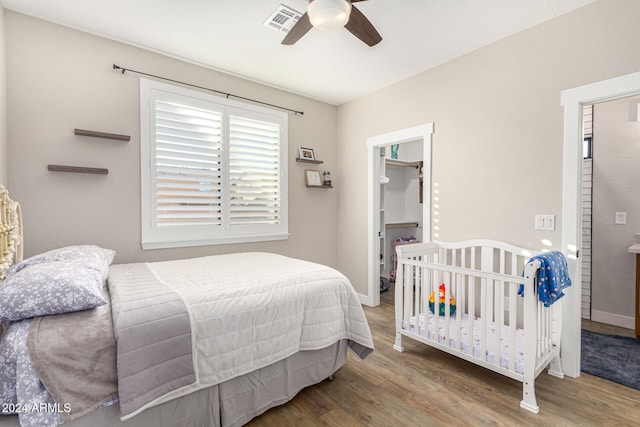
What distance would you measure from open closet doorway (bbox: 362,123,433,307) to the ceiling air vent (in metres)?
1.66

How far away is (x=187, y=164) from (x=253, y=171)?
2.36 feet

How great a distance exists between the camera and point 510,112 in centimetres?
260

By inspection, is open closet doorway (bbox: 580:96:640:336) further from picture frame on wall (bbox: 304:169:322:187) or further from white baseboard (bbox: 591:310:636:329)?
picture frame on wall (bbox: 304:169:322:187)

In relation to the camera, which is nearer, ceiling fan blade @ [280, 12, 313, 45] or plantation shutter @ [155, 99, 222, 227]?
ceiling fan blade @ [280, 12, 313, 45]

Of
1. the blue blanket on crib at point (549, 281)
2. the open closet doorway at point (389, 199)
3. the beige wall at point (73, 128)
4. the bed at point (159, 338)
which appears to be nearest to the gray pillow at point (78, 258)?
the bed at point (159, 338)

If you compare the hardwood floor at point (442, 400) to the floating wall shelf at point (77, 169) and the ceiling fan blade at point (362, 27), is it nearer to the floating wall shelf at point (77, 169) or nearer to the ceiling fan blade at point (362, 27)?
the floating wall shelf at point (77, 169)

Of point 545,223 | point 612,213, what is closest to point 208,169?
point 545,223

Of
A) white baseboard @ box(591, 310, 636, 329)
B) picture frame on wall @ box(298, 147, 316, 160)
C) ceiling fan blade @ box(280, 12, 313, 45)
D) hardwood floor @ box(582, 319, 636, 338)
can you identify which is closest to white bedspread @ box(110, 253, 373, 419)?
ceiling fan blade @ box(280, 12, 313, 45)

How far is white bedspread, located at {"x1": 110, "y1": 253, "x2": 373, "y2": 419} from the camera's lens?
1592 millimetres

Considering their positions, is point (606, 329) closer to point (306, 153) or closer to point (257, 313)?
point (257, 313)

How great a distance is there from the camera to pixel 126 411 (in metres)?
1.30

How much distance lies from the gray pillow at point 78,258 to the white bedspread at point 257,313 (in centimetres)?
20

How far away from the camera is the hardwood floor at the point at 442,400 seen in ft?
5.93

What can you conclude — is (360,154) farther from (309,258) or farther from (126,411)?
(126,411)
